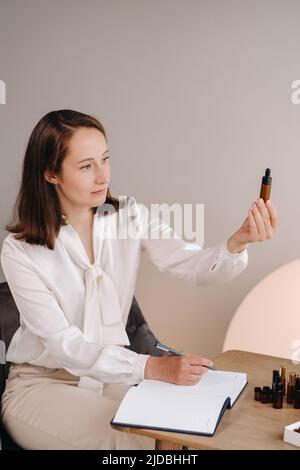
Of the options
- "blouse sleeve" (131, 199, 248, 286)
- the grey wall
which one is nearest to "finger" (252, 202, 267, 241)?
"blouse sleeve" (131, 199, 248, 286)

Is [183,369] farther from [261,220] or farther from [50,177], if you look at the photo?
[50,177]

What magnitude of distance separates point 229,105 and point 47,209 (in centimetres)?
83

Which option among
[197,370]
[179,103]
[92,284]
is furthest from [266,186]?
[179,103]

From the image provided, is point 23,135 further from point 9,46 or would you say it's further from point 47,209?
point 47,209

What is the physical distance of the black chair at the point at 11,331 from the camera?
1.50 m

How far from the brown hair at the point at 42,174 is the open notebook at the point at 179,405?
532 millimetres

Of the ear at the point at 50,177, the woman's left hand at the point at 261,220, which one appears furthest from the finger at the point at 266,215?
the ear at the point at 50,177

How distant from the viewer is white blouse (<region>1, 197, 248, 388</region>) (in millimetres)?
1377

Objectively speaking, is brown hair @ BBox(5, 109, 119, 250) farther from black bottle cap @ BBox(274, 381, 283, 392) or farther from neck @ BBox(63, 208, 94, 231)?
black bottle cap @ BBox(274, 381, 283, 392)

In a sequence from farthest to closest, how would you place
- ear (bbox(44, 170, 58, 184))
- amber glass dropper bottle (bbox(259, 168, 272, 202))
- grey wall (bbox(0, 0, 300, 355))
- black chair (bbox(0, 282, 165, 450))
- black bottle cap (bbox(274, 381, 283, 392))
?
1. grey wall (bbox(0, 0, 300, 355))
2. ear (bbox(44, 170, 58, 184))
3. black chair (bbox(0, 282, 165, 450))
4. amber glass dropper bottle (bbox(259, 168, 272, 202))
5. black bottle cap (bbox(274, 381, 283, 392))

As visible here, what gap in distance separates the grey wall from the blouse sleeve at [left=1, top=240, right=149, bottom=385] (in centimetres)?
84

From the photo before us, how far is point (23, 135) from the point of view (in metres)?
2.37

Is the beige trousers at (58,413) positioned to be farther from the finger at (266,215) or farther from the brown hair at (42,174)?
the finger at (266,215)

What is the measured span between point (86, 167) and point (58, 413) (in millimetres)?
600
